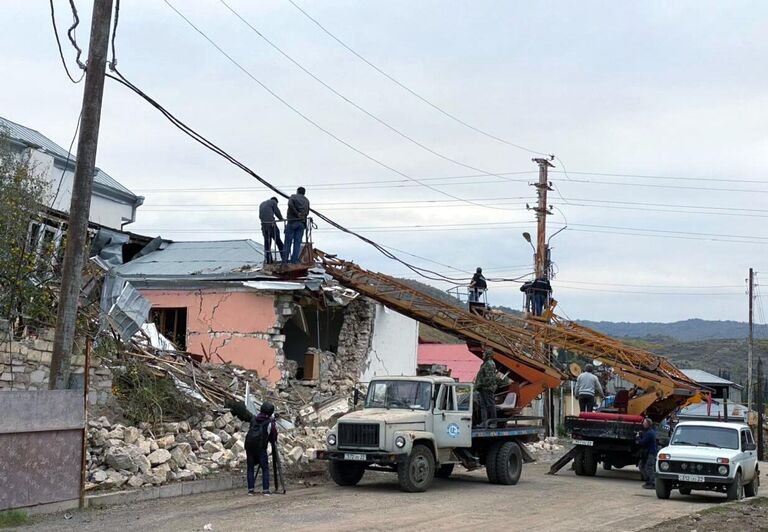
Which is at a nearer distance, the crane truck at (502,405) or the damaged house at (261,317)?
the crane truck at (502,405)

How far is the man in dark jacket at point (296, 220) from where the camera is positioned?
2302 cm

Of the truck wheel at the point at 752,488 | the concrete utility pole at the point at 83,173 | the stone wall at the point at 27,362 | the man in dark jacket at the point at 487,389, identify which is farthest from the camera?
the man in dark jacket at the point at 487,389

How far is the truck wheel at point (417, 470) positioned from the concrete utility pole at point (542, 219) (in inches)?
564

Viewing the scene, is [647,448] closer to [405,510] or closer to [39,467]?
[405,510]

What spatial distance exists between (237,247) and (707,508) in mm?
17766

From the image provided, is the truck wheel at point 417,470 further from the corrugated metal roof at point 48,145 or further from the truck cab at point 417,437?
the corrugated metal roof at point 48,145

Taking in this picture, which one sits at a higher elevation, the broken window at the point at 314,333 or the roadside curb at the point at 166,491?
the broken window at the point at 314,333

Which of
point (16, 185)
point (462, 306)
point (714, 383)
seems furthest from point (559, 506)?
point (714, 383)

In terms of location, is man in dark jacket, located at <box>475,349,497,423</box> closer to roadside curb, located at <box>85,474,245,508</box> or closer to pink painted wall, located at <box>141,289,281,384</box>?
roadside curb, located at <box>85,474,245,508</box>

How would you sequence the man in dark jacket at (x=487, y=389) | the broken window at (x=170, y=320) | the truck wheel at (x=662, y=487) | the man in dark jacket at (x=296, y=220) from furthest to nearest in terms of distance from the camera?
1. the broken window at (x=170, y=320)
2. the man in dark jacket at (x=296, y=220)
3. the man in dark jacket at (x=487, y=389)
4. the truck wheel at (x=662, y=487)

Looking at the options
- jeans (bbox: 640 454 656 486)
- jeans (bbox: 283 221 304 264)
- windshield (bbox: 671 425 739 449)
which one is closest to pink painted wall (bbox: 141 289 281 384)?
jeans (bbox: 283 221 304 264)

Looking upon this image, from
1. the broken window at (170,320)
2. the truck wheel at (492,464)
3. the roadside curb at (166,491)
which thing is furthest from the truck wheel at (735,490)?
the broken window at (170,320)

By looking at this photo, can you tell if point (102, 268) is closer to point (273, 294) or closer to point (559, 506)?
point (273, 294)

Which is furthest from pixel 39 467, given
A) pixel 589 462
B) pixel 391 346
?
pixel 391 346
